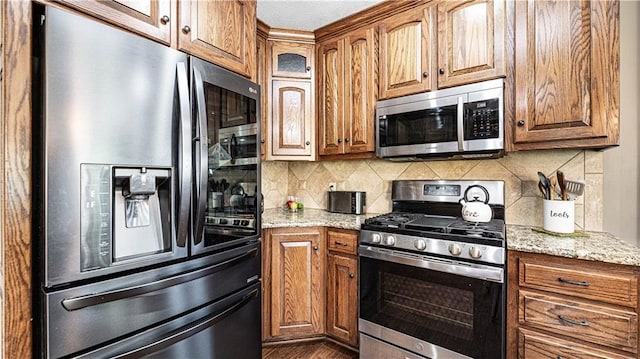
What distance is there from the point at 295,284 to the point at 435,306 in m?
0.96

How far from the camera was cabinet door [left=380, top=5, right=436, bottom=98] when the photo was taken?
1.95m

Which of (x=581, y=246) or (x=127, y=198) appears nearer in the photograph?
(x=127, y=198)

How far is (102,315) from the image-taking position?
100 centimetres

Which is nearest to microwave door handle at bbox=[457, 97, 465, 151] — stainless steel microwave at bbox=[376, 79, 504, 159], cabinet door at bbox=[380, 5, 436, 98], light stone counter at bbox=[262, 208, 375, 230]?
stainless steel microwave at bbox=[376, 79, 504, 159]

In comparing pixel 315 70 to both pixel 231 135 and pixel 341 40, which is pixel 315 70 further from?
pixel 231 135

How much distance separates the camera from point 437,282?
161 cm

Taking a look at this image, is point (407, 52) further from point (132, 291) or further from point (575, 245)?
point (132, 291)

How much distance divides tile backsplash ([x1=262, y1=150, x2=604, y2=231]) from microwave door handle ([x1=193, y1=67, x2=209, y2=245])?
5.08 feet

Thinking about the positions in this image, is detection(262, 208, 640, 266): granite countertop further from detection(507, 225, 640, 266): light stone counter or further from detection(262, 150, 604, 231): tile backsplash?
detection(262, 150, 604, 231): tile backsplash

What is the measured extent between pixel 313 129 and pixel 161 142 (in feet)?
4.86

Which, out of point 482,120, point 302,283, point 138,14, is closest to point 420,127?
point 482,120

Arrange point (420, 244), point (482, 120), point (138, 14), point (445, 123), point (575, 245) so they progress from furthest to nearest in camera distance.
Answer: point (445, 123)
point (482, 120)
point (420, 244)
point (575, 245)
point (138, 14)

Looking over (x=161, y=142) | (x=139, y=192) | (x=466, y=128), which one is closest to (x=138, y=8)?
(x=161, y=142)

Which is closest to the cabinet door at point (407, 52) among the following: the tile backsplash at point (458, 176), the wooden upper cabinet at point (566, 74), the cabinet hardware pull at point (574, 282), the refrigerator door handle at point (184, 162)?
the wooden upper cabinet at point (566, 74)
